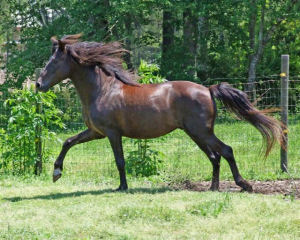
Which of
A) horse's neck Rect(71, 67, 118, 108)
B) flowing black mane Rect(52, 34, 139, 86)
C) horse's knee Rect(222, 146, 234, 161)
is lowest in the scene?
horse's knee Rect(222, 146, 234, 161)

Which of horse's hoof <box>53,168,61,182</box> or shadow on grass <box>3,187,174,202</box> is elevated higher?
horse's hoof <box>53,168,61,182</box>

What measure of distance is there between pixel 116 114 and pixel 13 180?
2274mm

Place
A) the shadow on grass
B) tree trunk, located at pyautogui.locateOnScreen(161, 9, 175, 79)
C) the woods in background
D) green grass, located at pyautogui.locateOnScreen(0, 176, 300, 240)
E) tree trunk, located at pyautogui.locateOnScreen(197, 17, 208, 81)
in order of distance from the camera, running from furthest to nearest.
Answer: tree trunk, located at pyautogui.locateOnScreen(161, 9, 175, 79) → tree trunk, located at pyautogui.locateOnScreen(197, 17, 208, 81) → the woods in background → the shadow on grass → green grass, located at pyautogui.locateOnScreen(0, 176, 300, 240)

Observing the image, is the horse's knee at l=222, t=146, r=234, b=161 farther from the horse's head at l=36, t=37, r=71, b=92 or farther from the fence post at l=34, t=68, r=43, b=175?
the fence post at l=34, t=68, r=43, b=175

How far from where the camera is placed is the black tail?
26.4 feet

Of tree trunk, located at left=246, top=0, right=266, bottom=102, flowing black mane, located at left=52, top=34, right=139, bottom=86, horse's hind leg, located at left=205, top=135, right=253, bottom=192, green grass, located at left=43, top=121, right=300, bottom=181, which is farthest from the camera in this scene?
tree trunk, located at left=246, top=0, right=266, bottom=102

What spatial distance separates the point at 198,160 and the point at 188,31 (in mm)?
12250

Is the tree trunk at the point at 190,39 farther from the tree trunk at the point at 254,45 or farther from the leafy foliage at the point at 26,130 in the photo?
the leafy foliage at the point at 26,130

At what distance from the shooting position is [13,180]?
9.25 m

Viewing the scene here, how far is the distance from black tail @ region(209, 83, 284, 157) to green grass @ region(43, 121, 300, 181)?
1.10m

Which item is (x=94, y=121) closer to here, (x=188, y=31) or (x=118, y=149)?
(x=118, y=149)

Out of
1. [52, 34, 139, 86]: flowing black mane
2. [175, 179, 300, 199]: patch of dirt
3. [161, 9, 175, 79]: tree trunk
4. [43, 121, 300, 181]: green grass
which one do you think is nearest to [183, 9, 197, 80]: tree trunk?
[161, 9, 175, 79]: tree trunk

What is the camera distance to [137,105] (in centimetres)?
825

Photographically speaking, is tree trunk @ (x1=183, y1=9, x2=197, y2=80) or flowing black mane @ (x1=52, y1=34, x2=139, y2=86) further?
tree trunk @ (x1=183, y1=9, x2=197, y2=80)
